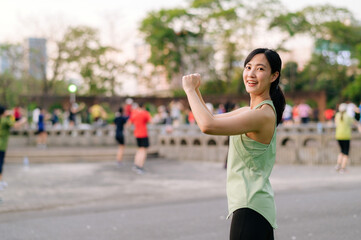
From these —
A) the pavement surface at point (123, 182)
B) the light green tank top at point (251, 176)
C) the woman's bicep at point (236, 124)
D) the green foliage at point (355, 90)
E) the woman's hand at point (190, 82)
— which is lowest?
the pavement surface at point (123, 182)

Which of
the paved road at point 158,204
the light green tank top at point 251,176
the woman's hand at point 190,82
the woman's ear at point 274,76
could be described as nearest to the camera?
the woman's hand at point 190,82

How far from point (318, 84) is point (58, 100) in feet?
122

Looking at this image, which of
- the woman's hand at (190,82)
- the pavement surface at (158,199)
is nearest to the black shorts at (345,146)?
the pavement surface at (158,199)

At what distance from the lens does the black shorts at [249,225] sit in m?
2.51

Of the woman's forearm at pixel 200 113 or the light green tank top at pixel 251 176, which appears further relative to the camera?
the light green tank top at pixel 251 176

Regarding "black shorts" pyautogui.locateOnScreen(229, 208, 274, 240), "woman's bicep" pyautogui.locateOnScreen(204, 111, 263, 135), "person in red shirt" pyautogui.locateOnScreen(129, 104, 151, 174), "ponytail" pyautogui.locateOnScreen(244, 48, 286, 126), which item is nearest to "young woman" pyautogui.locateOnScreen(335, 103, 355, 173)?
"person in red shirt" pyautogui.locateOnScreen(129, 104, 151, 174)

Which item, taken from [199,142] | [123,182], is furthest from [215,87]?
[123,182]

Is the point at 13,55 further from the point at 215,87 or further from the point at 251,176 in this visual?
the point at 251,176

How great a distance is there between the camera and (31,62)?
44.1 meters

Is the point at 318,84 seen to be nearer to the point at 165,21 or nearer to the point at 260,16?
the point at 260,16

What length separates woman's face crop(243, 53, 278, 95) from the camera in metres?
2.60

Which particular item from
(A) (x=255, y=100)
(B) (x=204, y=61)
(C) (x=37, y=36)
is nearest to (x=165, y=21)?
(B) (x=204, y=61)

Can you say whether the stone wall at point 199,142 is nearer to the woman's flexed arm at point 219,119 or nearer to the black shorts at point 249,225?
the black shorts at point 249,225

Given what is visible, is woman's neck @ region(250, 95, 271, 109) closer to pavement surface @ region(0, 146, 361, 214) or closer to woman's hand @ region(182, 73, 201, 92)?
woman's hand @ region(182, 73, 201, 92)
